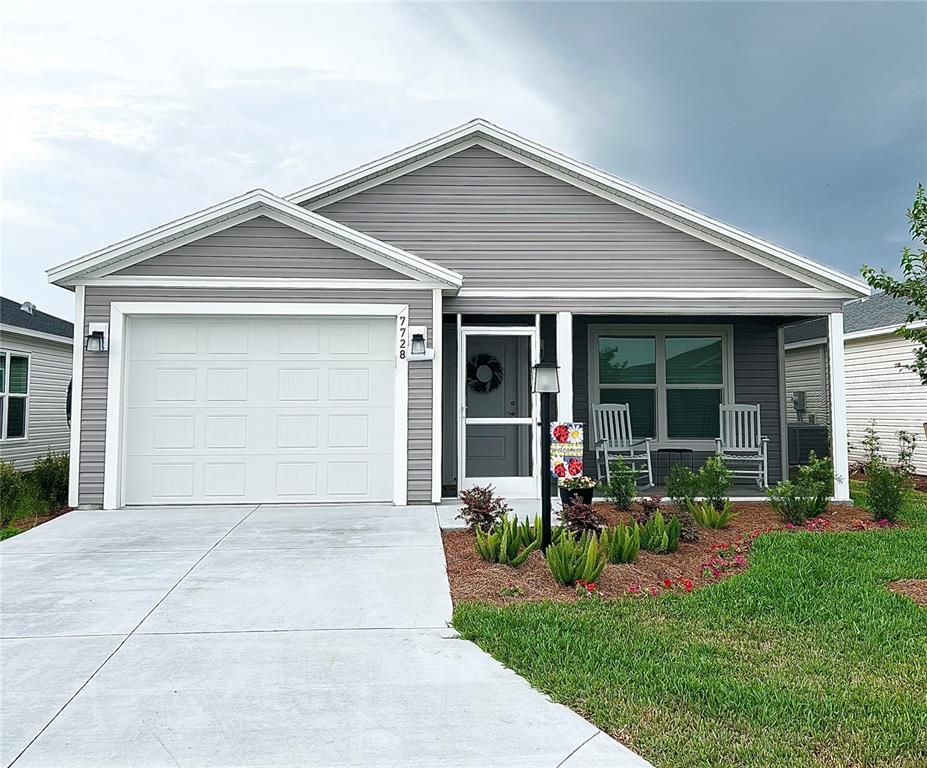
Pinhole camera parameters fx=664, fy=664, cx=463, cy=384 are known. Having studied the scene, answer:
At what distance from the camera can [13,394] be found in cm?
1107

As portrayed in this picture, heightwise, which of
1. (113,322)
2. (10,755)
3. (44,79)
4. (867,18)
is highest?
(867,18)

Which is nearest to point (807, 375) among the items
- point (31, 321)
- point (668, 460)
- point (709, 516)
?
point (668, 460)

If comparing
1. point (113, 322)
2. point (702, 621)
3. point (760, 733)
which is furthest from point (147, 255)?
point (760, 733)

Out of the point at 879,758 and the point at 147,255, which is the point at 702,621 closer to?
the point at 879,758

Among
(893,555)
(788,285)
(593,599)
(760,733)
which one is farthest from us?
(788,285)

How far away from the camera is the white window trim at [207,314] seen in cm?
742

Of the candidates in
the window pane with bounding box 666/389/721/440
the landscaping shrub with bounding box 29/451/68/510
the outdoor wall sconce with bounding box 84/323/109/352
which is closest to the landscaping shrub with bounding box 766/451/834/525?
the window pane with bounding box 666/389/721/440

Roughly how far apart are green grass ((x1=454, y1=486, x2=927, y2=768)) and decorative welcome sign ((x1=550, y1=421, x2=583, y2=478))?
1.98m

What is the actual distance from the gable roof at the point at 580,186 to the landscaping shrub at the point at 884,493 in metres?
2.57

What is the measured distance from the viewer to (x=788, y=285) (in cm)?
861

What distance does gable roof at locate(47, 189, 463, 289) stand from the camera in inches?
292

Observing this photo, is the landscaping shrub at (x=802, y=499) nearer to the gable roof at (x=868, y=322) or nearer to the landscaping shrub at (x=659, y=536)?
the landscaping shrub at (x=659, y=536)

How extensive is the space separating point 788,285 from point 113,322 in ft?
27.1

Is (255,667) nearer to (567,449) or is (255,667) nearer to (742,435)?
(567,449)
